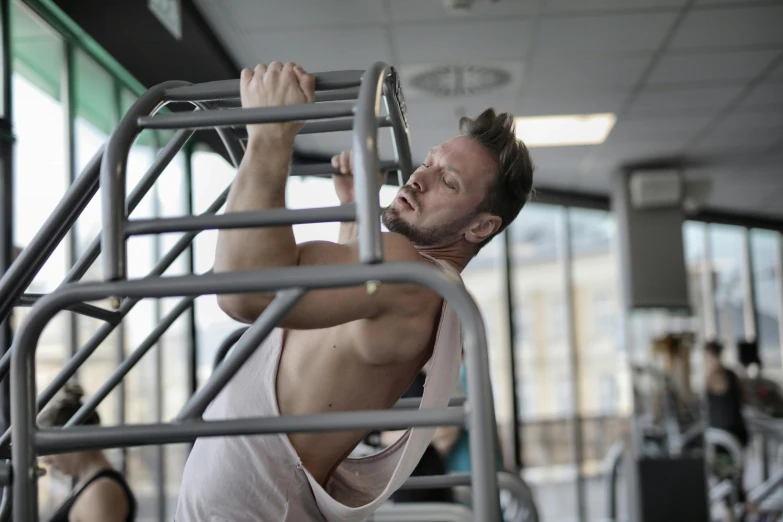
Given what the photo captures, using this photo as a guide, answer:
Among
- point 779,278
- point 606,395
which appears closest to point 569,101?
point 606,395

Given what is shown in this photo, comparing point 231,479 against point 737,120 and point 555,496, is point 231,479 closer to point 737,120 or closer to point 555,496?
point 737,120

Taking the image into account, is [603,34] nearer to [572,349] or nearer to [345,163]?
[345,163]

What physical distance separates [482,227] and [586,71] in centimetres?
311

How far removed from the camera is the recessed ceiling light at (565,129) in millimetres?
4984

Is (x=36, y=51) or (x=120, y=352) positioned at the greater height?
(x=36, y=51)

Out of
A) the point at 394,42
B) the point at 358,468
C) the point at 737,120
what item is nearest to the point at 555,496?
the point at 737,120

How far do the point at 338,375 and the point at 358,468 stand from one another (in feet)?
0.81

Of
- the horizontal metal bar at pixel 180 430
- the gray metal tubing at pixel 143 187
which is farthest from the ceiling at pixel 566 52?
the horizontal metal bar at pixel 180 430

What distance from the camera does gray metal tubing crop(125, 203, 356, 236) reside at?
0.78 m

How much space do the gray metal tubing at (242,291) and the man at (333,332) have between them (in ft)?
0.40

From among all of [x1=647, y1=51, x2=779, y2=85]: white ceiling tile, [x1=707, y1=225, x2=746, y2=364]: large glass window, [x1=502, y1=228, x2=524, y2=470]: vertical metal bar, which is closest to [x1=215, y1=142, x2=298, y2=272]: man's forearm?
[x1=647, y1=51, x2=779, y2=85]: white ceiling tile

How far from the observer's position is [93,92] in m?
3.72

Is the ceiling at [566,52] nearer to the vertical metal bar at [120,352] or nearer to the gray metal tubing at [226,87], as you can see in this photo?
the vertical metal bar at [120,352]

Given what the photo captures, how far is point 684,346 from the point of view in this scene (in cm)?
584
